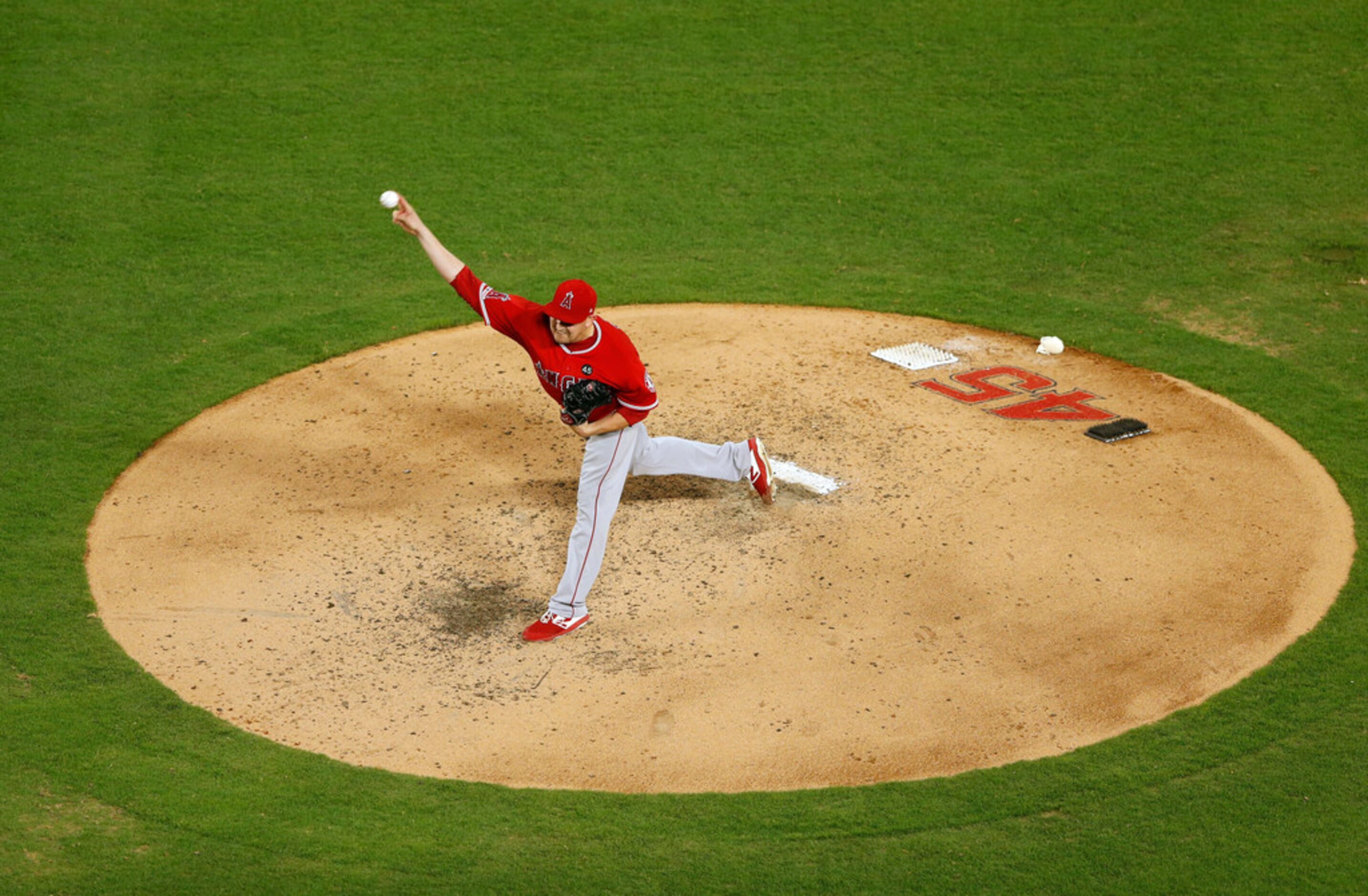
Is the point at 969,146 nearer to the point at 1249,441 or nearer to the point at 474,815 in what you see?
the point at 1249,441

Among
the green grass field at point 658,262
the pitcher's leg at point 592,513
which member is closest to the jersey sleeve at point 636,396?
the pitcher's leg at point 592,513

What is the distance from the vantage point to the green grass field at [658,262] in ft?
18.0

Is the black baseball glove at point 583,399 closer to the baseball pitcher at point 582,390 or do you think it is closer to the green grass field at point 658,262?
the baseball pitcher at point 582,390

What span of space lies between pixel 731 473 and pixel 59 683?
368cm

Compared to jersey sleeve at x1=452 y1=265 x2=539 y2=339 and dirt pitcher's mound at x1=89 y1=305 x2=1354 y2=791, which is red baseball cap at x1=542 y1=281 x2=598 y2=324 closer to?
jersey sleeve at x1=452 y1=265 x2=539 y2=339

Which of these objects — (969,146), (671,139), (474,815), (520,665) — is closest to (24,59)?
(671,139)

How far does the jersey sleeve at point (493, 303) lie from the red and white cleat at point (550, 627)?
4.77 ft

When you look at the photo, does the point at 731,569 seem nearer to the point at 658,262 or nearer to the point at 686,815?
the point at 686,815

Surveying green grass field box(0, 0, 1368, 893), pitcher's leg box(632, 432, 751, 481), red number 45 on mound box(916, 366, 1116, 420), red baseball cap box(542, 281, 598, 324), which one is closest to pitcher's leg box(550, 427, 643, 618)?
pitcher's leg box(632, 432, 751, 481)

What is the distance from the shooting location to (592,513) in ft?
22.6

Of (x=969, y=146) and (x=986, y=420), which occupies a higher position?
(x=969, y=146)

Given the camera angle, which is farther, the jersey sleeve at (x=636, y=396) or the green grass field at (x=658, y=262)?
the jersey sleeve at (x=636, y=396)

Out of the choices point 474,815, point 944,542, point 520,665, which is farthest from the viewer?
point 944,542

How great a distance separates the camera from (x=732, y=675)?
6562 mm
